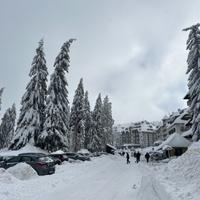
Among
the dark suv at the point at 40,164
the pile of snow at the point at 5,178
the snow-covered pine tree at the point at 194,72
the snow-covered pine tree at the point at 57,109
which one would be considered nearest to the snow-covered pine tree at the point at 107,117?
the snow-covered pine tree at the point at 57,109

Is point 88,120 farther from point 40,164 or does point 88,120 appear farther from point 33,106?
point 40,164

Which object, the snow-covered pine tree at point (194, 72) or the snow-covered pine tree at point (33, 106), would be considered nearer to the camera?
the snow-covered pine tree at point (194, 72)

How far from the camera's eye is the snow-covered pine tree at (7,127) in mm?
77062

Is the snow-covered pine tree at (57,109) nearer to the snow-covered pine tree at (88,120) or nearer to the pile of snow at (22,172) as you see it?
the pile of snow at (22,172)

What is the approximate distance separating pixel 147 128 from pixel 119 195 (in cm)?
18717

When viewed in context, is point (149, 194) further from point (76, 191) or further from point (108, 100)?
point (108, 100)

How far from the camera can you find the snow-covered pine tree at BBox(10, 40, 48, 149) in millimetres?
38500

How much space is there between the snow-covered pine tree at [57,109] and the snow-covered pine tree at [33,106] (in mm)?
1066

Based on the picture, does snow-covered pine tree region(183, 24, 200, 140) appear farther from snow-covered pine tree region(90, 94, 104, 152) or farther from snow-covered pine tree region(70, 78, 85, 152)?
snow-covered pine tree region(90, 94, 104, 152)

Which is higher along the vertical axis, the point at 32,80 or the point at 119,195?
the point at 32,80

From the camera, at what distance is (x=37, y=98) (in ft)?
131

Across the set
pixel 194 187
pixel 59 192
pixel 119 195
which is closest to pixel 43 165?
pixel 59 192

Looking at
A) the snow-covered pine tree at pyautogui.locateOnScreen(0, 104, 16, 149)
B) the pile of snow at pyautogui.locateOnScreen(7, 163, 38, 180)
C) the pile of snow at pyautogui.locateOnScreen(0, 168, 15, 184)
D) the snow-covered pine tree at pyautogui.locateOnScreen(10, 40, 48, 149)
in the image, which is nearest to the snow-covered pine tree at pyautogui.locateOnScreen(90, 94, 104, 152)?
the snow-covered pine tree at pyautogui.locateOnScreen(0, 104, 16, 149)

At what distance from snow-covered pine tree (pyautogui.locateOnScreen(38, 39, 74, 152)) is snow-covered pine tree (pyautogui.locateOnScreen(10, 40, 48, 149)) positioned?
3.50 ft
